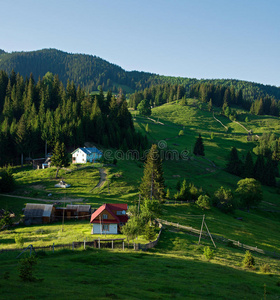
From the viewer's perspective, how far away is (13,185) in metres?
69.9

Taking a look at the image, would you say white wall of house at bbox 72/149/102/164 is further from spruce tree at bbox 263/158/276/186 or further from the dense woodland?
spruce tree at bbox 263/158/276/186

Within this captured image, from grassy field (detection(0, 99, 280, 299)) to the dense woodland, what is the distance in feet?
38.9

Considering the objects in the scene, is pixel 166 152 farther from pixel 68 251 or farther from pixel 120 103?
pixel 68 251

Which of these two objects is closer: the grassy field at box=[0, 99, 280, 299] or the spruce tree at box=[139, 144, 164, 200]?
the grassy field at box=[0, 99, 280, 299]

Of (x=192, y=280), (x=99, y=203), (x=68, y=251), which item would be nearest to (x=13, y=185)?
(x=99, y=203)

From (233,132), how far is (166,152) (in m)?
81.6

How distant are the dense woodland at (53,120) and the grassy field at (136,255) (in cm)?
1187

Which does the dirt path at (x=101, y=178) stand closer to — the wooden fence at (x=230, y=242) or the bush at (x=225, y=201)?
the wooden fence at (x=230, y=242)

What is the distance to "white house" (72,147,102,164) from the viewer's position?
93.4 m

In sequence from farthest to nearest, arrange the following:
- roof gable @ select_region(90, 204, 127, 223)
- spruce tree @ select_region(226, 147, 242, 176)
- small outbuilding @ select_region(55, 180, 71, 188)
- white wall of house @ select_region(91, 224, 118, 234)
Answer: spruce tree @ select_region(226, 147, 242, 176) < small outbuilding @ select_region(55, 180, 71, 188) < roof gable @ select_region(90, 204, 127, 223) < white wall of house @ select_region(91, 224, 118, 234)

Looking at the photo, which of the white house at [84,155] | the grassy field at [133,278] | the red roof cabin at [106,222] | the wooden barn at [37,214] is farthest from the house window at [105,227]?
the white house at [84,155]

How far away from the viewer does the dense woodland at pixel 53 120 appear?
97256 mm

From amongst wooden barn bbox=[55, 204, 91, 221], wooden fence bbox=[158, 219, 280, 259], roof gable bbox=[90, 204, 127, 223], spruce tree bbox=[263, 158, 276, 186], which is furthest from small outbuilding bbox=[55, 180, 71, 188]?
spruce tree bbox=[263, 158, 276, 186]

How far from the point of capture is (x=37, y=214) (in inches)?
2127
